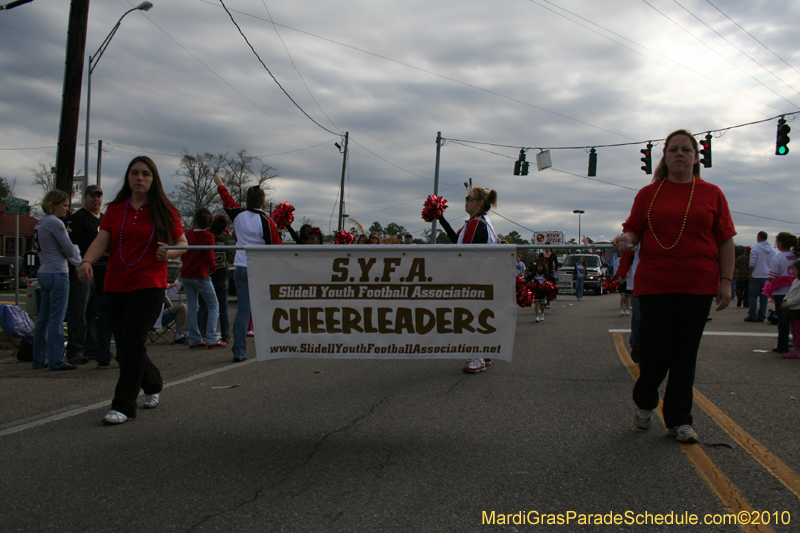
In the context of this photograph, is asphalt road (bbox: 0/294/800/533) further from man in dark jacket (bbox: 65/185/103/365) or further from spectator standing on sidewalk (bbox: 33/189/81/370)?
man in dark jacket (bbox: 65/185/103/365)

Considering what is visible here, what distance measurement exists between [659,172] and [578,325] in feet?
27.4

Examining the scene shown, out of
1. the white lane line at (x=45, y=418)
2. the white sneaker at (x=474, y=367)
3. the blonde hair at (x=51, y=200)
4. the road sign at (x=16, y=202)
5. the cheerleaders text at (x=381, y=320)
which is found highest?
the road sign at (x=16, y=202)

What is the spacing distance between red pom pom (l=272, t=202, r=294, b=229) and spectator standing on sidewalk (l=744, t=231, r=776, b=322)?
1031cm

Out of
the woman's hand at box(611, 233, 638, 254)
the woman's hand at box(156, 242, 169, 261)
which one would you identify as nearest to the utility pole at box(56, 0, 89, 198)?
the woman's hand at box(156, 242, 169, 261)

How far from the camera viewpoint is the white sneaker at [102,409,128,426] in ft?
14.2

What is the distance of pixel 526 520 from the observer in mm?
2686

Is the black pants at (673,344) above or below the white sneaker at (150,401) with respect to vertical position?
above

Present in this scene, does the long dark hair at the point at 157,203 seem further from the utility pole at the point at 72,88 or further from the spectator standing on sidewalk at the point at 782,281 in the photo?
the spectator standing on sidewalk at the point at 782,281

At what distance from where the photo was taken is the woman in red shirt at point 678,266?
3656mm

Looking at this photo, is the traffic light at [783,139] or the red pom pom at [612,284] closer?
the red pom pom at [612,284]

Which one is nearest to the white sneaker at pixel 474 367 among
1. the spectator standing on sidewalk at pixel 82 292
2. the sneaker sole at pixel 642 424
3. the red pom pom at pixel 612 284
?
the sneaker sole at pixel 642 424

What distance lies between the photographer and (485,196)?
6344 mm

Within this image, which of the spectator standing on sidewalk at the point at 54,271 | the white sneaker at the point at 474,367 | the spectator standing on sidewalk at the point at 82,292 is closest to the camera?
the white sneaker at the point at 474,367

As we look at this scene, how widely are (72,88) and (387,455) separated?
31.5ft
